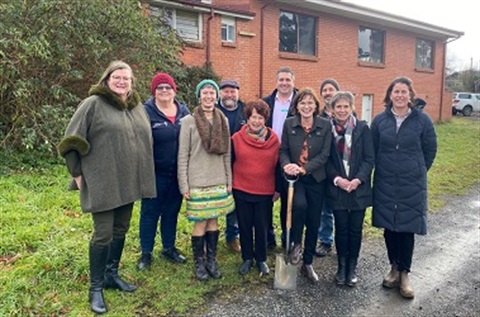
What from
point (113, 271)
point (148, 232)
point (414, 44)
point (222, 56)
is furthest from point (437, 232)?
point (414, 44)

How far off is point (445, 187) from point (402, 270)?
16.9 feet

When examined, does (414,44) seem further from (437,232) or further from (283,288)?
(283,288)

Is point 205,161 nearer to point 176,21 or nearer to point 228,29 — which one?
point 176,21

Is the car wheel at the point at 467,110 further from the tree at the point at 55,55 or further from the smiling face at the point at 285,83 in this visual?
the smiling face at the point at 285,83

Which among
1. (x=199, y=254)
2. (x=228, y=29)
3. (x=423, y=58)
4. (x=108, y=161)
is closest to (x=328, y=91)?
(x=199, y=254)

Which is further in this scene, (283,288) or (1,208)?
(1,208)

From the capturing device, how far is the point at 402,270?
12.4ft

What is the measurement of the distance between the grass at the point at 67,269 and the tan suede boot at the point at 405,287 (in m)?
1.25

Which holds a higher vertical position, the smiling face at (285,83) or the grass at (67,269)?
the smiling face at (285,83)

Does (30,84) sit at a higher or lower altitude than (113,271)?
higher

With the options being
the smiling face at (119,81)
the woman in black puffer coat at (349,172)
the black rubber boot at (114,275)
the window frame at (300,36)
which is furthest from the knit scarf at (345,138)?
the window frame at (300,36)

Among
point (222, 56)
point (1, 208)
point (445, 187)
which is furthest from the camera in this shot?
point (222, 56)

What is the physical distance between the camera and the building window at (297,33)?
13.8 meters

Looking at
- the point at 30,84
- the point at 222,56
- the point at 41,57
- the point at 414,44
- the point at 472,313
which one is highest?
the point at 414,44
